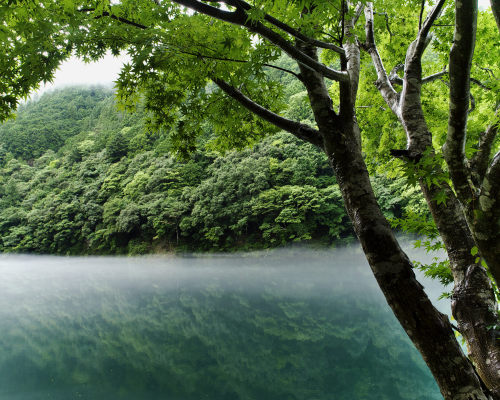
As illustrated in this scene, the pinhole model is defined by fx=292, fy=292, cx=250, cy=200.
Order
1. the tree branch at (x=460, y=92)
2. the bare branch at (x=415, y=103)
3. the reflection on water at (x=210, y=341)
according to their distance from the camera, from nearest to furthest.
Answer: the tree branch at (x=460, y=92) → the bare branch at (x=415, y=103) → the reflection on water at (x=210, y=341)

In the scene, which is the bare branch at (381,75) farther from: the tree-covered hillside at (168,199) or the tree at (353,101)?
the tree-covered hillside at (168,199)

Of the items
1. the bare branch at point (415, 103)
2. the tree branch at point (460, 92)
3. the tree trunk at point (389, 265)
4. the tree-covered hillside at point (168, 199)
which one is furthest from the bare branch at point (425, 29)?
the tree-covered hillside at point (168, 199)

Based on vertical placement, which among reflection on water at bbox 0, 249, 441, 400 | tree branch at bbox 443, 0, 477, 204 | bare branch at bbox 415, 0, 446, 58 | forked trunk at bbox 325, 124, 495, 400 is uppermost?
bare branch at bbox 415, 0, 446, 58

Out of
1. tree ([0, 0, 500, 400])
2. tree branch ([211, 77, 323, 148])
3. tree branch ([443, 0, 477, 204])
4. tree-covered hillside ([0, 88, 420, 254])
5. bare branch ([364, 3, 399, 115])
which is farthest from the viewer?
tree-covered hillside ([0, 88, 420, 254])

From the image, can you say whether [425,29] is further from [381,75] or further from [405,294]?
[405,294]

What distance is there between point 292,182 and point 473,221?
2349 centimetres

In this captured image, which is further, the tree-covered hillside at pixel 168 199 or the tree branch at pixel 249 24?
the tree-covered hillside at pixel 168 199

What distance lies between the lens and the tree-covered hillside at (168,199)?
2320 centimetres

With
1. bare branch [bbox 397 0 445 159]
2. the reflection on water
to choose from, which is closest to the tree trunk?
bare branch [bbox 397 0 445 159]

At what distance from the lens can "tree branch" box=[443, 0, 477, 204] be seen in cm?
131

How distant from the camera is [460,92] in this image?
56.1 inches

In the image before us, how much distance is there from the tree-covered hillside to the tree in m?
14.7

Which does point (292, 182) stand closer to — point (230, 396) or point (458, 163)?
point (230, 396)

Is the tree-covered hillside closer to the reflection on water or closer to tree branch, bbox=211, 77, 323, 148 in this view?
the reflection on water
